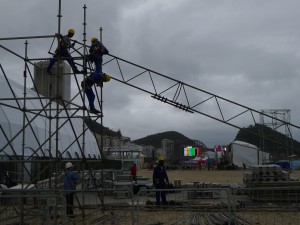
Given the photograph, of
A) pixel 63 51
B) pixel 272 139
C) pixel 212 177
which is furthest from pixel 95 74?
pixel 212 177

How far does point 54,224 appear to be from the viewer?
10094mm

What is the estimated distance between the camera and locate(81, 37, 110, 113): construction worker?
14562 millimetres

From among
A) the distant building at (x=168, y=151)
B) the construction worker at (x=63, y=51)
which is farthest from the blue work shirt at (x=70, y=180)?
the distant building at (x=168, y=151)

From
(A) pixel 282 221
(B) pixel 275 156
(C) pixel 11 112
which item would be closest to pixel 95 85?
(A) pixel 282 221

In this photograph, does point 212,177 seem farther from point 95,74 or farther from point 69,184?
point 95,74

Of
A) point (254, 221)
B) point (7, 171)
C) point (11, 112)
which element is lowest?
point (254, 221)

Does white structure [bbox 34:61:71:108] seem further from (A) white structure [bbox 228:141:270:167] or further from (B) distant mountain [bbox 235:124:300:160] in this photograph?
(A) white structure [bbox 228:141:270:167]

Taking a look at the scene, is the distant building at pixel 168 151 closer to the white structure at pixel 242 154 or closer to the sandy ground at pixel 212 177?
the white structure at pixel 242 154

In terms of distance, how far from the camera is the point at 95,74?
47.9 feet

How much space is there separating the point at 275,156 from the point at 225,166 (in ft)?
71.6

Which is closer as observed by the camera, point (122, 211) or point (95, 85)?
point (95, 85)

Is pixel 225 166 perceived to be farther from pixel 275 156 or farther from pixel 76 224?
pixel 76 224

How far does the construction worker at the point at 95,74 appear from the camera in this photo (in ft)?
47.8

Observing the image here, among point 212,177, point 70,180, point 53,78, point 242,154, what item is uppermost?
point 53,78
